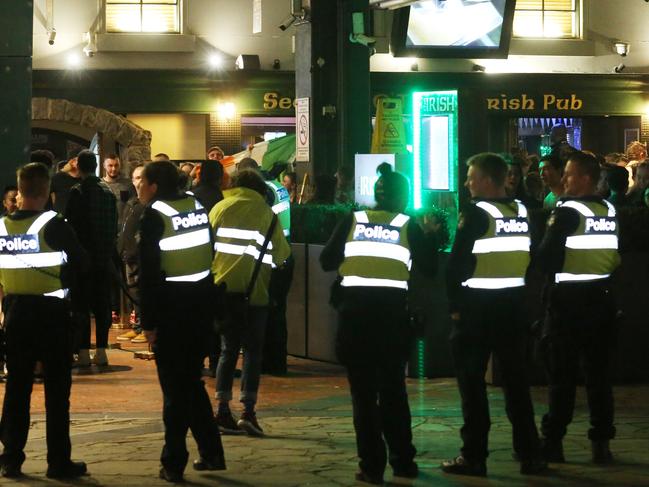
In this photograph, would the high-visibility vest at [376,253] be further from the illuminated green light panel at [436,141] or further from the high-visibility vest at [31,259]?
the illuminated green light panel at [436,141]

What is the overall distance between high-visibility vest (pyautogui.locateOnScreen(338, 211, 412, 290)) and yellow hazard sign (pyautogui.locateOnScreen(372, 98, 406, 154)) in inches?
406

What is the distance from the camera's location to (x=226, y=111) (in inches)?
1112

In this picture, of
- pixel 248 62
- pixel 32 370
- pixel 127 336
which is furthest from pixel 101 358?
pixel 248 62

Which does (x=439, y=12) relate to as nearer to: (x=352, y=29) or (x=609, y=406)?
(x=352, y=29)

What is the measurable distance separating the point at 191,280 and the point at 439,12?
17.5 metres

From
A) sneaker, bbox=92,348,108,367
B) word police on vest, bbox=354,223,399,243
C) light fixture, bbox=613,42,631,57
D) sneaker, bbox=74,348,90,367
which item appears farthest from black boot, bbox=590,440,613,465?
light fixture, bbox=613,42,631,57

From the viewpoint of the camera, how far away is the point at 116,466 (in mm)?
9469

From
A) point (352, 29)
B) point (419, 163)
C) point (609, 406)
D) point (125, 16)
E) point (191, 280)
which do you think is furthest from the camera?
point (125, 16)

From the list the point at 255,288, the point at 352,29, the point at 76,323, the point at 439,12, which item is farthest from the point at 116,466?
the point at 439,12

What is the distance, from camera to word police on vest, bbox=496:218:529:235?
9133 millimetres

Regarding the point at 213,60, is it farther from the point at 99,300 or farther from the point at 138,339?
the point at 99,300

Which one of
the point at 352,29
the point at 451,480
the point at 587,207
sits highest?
the point at 352,29

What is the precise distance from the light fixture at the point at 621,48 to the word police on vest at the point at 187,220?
71.4 ft

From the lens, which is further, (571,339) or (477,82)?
(477,82)
